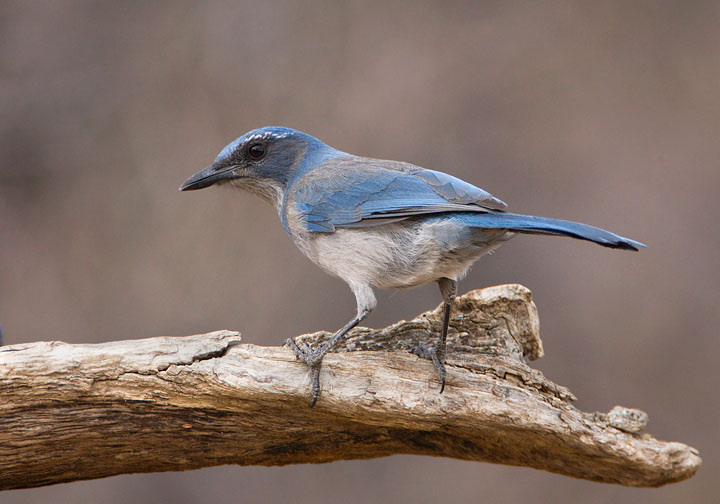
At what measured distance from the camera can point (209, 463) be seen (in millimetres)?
3070

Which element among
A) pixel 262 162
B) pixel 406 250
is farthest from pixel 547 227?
pixel 262 162

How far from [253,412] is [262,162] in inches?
43.0

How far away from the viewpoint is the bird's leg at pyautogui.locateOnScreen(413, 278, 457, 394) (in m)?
2.96

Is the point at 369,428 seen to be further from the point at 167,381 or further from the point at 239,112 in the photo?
the point at 239,112

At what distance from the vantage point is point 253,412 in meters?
2.89

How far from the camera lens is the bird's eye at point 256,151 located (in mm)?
3246

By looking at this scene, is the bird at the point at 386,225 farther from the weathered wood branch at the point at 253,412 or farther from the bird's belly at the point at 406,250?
the weathered wood branch at the point at 253,412

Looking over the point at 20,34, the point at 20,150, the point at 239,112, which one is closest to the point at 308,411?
the point at 239,112

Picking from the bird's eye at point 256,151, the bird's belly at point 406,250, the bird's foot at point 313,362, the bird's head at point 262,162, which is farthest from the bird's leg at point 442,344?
the bird's eye at point 256,151

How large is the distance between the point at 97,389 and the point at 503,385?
1.56m

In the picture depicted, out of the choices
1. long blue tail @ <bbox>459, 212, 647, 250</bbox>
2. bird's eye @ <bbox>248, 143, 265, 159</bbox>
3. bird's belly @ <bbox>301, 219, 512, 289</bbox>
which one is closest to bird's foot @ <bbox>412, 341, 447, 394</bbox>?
bird's belly @ <bbox>301, 219, 512, 289</bbox>

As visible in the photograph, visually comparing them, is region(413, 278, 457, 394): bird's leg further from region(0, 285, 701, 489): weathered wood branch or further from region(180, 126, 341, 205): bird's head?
region(180, 126, 341, 205): bird's head

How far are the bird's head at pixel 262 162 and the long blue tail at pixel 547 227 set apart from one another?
0.87 metres

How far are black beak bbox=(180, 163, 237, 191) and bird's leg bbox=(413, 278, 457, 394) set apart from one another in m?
1.03
